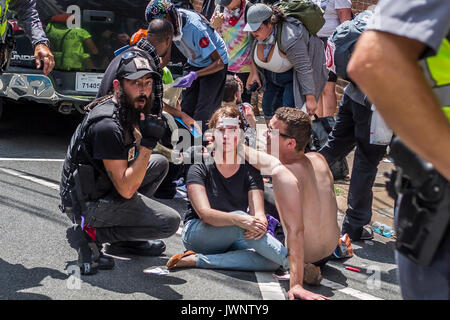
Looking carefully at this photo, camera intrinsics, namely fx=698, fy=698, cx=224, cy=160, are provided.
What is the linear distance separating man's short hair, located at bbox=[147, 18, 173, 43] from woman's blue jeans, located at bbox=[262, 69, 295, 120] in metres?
1.31

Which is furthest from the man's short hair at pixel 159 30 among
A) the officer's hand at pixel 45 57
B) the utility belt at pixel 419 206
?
the utility belt at pixel 419 206

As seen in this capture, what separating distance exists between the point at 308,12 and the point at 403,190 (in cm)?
456

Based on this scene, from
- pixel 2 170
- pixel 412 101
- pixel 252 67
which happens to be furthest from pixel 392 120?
pixel 252 67

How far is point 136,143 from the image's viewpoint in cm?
→ 426

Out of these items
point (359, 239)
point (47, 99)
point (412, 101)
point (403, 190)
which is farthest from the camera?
point (47, 99)

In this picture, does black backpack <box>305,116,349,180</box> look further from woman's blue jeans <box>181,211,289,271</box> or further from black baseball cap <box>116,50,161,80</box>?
black baseball cap <box>116,50,161,80</box>

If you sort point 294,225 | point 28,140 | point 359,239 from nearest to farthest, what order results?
point 294,225, point 359,239, point 28,140

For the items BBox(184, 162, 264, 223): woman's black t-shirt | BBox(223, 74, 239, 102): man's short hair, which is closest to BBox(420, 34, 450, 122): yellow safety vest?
BBox(184, 162, 264, 223): woman's black t-shirt

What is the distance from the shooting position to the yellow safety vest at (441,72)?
1.68 meters

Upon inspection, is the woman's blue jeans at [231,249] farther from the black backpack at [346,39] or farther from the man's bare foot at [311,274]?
the black backpack at [346,39]

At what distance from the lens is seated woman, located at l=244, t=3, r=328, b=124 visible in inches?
238

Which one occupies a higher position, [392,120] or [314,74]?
[392,120]

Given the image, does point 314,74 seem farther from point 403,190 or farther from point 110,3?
point 403,190

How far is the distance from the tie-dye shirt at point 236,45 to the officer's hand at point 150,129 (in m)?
3.82
